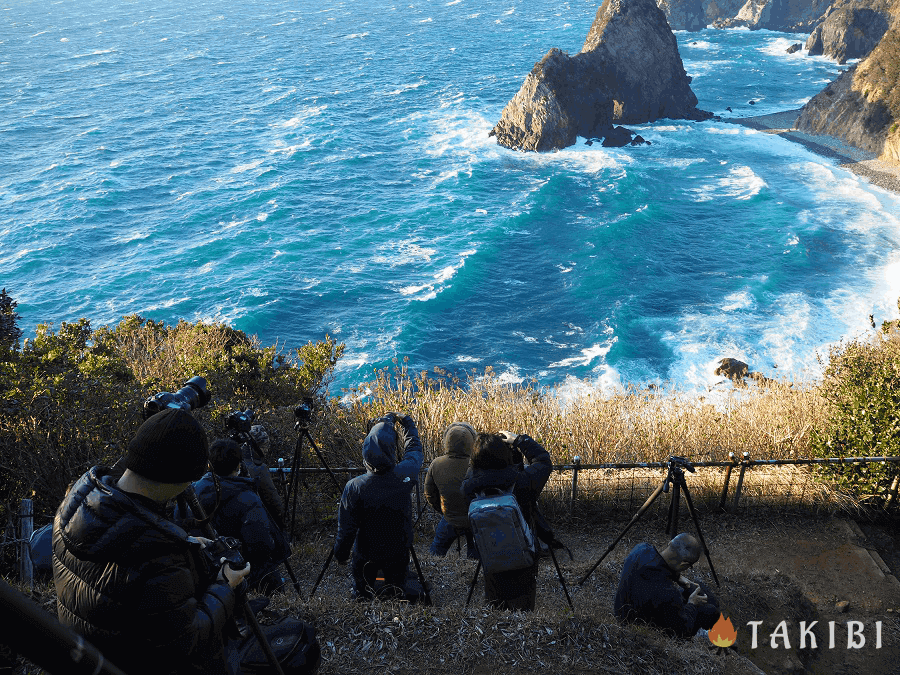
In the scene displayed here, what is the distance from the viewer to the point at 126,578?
3.08m

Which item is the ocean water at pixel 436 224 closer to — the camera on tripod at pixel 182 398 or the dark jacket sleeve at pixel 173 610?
the camera on tripod at pixel 182 398

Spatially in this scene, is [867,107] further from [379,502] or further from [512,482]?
[379,502]

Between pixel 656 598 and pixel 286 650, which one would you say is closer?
pixel 286 650

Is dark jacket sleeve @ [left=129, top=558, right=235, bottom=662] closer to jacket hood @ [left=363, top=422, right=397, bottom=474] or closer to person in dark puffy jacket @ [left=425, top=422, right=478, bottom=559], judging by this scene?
jacket hood @ [left=363, top=422, right=397, bottom=474]

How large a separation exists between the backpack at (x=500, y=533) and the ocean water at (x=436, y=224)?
77.0ft

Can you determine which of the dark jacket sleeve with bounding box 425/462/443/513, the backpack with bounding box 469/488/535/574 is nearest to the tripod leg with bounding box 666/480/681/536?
the backpack with bounding box 469/488/535/574

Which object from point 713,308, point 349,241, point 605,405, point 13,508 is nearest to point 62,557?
point 13,508

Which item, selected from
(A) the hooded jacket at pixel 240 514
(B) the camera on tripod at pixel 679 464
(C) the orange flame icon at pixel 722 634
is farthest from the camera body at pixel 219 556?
(C) the orange flame icon at pixel 722 634

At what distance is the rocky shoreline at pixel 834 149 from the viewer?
46062 millimetres

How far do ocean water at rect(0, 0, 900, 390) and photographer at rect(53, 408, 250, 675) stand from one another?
26.2 metres

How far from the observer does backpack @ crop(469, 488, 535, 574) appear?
5207mm

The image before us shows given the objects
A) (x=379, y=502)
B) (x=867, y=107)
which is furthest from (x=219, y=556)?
(x=867, y=107)

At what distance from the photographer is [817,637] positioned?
21.4 feet

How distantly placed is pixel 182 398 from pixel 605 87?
206 feet
